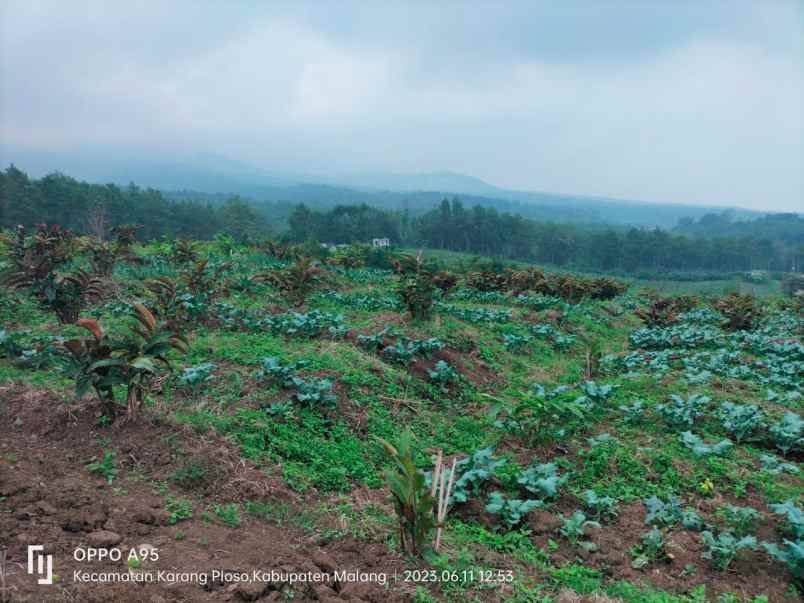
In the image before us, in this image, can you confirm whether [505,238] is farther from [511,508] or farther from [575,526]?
[575,526]

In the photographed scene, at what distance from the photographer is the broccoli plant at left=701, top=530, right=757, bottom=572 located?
333 centimetres

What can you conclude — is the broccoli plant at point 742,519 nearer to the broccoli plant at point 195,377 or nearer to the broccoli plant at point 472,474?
the broccoli plant at point 472,474

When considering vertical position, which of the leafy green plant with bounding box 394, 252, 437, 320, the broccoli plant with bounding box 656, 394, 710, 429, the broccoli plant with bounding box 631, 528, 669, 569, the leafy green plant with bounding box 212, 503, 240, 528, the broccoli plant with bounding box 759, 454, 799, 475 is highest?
the leafy green plant with bounding box 394, 252, 437, 320

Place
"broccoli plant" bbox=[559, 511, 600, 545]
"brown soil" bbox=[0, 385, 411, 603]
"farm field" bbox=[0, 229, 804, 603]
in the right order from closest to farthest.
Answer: "brown soil" bbox=[0, 385, 411, 603] → "farm field" bbox=[0, 229, 804, 603] → "broccoli plant" bbox=[559, 511, 600, 545]

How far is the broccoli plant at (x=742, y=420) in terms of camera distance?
550 centimetres

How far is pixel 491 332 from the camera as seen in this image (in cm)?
1078

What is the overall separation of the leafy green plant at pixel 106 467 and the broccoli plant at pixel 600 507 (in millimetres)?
3710

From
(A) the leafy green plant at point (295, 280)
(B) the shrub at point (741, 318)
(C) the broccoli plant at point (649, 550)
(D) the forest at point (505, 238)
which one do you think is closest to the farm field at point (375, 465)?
(C) the broccoli plant at point (649, 550)

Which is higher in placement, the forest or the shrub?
the forest

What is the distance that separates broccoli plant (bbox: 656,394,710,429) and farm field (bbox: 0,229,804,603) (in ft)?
0.07

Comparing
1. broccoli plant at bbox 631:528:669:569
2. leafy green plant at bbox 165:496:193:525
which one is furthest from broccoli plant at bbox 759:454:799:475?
leafy green plant at bbox 165:496:193:525

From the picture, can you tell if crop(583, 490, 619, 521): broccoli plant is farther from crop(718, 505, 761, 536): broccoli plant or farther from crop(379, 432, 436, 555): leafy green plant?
crop(379, 432, 436, 555): leafy green plant

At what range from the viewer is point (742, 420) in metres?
5.66

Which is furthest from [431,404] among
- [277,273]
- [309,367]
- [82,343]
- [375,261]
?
[375,261]
